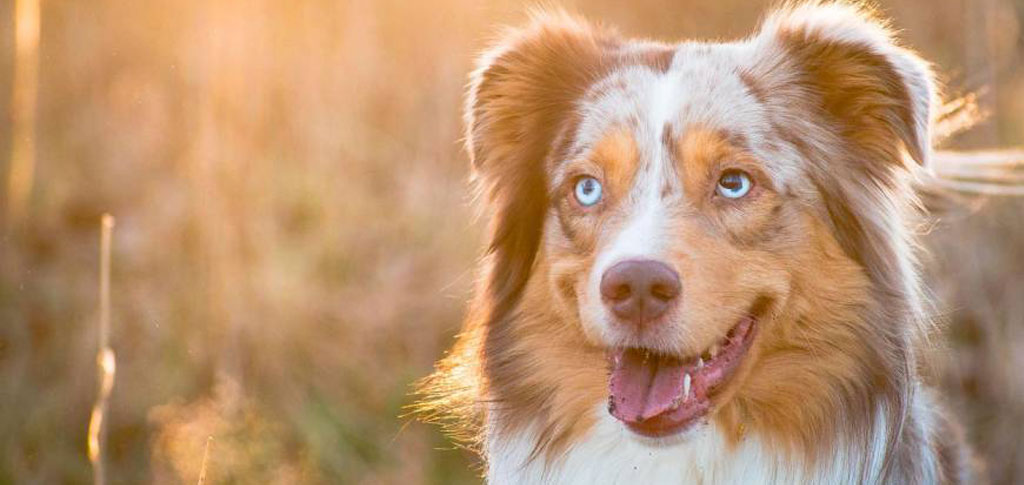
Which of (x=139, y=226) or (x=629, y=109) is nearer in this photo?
(x=629, y=109)

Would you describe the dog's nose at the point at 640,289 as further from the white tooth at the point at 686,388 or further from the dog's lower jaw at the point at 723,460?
the dog's lower jaw at the point at 723,460

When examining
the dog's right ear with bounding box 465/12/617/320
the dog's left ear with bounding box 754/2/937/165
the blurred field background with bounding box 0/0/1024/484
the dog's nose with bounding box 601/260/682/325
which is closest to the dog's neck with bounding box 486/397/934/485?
the dog's nose with bounding box 601/260/682/325

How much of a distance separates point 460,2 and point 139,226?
2.66 meters

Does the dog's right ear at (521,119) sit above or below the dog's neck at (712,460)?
above

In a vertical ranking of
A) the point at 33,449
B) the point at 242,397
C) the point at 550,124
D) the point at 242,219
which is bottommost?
the point at 33,449

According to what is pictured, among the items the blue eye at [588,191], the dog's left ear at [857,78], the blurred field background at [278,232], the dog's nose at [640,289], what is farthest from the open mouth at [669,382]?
the blurred field background at [278,232]

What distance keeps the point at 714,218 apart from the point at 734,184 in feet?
0.48

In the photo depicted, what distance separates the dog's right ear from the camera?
4.34 metres

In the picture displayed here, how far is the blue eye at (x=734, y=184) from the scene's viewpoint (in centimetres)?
387

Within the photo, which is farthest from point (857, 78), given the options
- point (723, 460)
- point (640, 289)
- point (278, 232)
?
point (278, 232)

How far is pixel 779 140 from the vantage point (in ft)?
13.2

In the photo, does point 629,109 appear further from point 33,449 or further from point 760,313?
point 33,449

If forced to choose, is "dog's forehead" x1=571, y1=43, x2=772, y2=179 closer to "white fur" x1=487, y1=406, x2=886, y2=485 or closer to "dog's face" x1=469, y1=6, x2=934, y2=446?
"dog's face" x1=469, y1=6, x2=934, y2=446

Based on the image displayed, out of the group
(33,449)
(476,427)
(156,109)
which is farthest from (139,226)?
(476,427)
